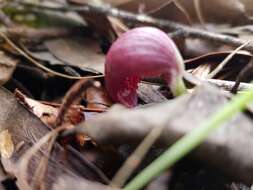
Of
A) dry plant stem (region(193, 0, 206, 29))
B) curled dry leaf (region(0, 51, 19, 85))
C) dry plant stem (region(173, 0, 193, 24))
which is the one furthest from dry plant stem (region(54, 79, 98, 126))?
dry plant stem (region(193, 0, 206, 29))

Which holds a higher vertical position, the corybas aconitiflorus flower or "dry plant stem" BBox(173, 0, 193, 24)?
the corybas aconitiflorus flower

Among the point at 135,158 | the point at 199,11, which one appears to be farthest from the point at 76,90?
the point at 199,11

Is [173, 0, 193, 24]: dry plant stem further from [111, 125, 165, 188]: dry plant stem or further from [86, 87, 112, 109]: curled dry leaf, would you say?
[111, 125, 165, 188]: dry plant stem

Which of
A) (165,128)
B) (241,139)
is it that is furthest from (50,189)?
(241,139)

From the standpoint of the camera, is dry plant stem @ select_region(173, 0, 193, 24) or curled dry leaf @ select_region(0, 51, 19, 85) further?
dry plant stem @ select_region(173, 0, 193, 24)

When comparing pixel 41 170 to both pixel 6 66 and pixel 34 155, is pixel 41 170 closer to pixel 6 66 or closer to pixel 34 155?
pixel 34 155

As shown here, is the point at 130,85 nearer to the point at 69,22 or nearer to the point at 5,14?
the point at 69,22

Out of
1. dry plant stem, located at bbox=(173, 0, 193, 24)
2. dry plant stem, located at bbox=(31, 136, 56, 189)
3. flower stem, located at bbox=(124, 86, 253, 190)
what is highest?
dry plant stem, located at bbox=(31, 136, 56, 189)
